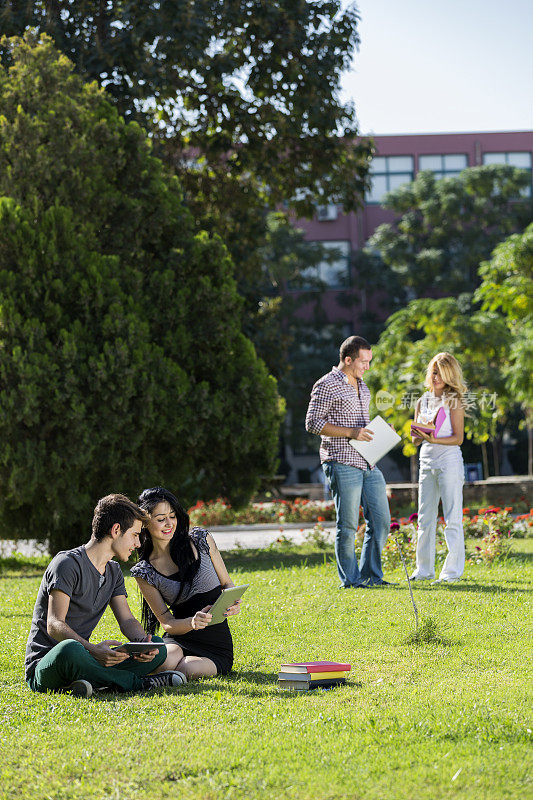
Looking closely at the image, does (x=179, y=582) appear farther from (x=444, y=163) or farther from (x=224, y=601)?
(x=444, y=163)

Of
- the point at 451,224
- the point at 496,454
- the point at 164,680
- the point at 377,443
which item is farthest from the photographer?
the point at 451,224

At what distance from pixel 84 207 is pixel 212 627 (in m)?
8.49

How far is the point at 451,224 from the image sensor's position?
128 ft

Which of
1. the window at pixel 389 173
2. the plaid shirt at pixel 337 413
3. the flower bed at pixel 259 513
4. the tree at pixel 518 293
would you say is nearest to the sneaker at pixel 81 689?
the plaid shirt at pixel 337 413

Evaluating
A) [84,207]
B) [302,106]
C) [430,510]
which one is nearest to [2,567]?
[84,207]

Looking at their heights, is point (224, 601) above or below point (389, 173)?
below

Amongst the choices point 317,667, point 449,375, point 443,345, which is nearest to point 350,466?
point 449,375

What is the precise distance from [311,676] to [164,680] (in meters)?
0.89

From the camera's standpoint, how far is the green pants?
18.0 feet

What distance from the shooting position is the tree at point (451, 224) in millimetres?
38250

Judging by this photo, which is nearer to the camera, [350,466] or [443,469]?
[350,466]

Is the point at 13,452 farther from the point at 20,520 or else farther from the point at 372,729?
the point at 372,729

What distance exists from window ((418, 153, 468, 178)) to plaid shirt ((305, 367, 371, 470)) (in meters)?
37.3

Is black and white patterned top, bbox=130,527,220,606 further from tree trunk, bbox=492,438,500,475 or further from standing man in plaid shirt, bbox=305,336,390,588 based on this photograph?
tree trunk, bbox=492,438,500,475
